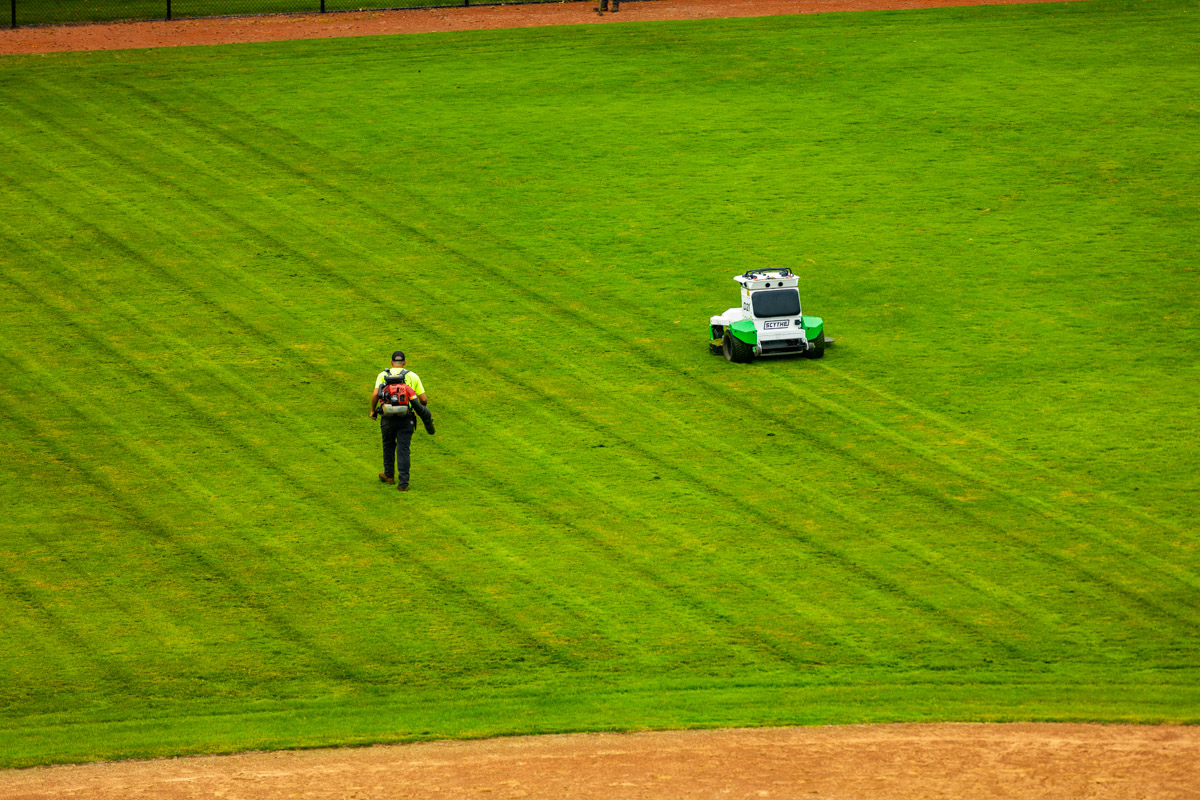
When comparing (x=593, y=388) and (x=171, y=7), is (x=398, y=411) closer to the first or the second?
(x=593, y=388)

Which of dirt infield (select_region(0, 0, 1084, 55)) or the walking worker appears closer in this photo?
the walking worker

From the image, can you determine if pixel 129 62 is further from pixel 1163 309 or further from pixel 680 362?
pixel 1163 309

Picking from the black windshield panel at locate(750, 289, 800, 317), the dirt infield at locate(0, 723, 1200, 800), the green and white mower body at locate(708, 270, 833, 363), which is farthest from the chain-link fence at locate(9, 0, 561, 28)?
the dirt infield at locate(0, 723, 1200, 800)

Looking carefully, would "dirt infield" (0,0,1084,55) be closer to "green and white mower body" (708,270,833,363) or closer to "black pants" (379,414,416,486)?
"green and white mower body" (708,270,833,363)

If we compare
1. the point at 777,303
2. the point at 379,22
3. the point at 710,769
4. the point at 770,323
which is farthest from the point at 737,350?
the point at 379,22

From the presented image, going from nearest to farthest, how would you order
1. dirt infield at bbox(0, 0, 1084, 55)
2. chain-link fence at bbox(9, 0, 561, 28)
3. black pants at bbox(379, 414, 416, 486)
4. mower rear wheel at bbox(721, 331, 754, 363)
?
black pants at bbox(379, 414, 416, 486)
mower rear wheel at bbox(721, 331, 754, 363)
dirt infield at bbox(0, 0, 1084, 55)
chain-link fence at bbox(9, 0, 561, 28)

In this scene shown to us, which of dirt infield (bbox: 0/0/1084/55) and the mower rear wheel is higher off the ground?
dirt infield (bbox: 0/0/1084/55)
